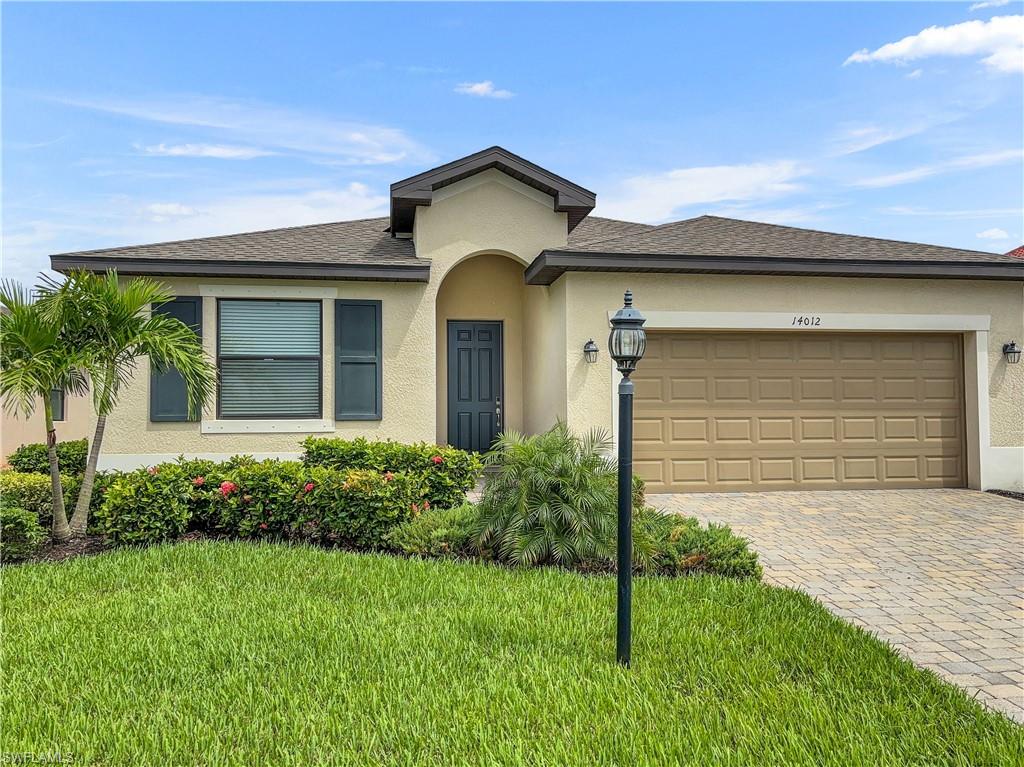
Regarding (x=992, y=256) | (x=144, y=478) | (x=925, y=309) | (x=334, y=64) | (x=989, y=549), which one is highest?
(x=334, y=64)

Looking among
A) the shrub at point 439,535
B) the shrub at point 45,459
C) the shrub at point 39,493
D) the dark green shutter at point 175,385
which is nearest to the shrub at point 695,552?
the shrub at point 439,535

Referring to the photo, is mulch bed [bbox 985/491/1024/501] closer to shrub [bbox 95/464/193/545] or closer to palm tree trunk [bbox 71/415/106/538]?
shrub [bbox 95/464/193/545]

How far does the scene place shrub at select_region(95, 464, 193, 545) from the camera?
20.5 feet

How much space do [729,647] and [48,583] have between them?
5.22 metres

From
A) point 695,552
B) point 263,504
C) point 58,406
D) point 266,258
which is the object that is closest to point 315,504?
point 263,504

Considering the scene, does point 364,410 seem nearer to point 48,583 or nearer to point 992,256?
point 48,583

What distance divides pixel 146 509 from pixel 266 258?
14.2ft

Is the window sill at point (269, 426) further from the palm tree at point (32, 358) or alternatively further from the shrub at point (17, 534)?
the shrub at point (17, 534)

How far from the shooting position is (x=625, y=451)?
11.9 ft

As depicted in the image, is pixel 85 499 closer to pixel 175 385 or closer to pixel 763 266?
pixel 175 385

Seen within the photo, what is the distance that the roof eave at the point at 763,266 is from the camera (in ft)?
29.7

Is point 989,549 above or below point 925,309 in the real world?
below

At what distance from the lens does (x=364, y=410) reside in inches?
382

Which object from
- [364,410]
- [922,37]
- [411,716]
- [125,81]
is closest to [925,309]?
[922,37]
